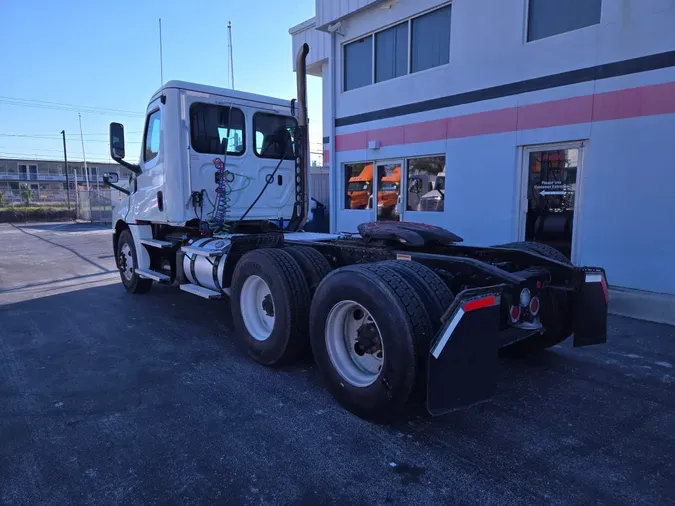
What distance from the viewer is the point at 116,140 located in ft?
20.6

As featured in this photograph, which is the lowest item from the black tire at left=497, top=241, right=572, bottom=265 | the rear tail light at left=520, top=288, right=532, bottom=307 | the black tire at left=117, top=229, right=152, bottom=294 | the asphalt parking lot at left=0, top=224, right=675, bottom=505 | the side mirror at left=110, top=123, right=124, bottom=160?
the asphalt parking lot at left=0, top=224, right=675, bottom=505

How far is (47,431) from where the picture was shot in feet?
10.3

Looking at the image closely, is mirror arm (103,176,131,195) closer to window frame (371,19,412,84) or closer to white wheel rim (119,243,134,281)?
white wheel rim (119,243,134,281)

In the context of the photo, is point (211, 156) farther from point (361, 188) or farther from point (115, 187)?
point (361, 188)

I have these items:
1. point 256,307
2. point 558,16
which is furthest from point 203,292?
point 558,16

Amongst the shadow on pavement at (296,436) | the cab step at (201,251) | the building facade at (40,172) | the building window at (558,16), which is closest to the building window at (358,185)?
the building window at (558,16)

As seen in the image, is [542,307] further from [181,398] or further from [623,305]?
[623,305]

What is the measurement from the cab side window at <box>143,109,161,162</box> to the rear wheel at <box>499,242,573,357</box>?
15.5 ft

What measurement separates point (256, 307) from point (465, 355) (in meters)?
2.53

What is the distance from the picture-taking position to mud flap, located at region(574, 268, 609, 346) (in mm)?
3701

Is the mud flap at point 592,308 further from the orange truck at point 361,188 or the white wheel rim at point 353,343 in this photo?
the orange truck at point 361,188

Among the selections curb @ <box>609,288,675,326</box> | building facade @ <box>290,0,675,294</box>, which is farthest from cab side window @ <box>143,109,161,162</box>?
curb @ <box>609,288,675,326</box>

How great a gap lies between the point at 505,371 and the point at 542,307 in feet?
2.74

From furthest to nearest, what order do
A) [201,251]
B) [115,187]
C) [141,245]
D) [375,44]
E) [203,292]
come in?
[375,44] < [115,187] < [141,245] < [201,251] < [203,292]
